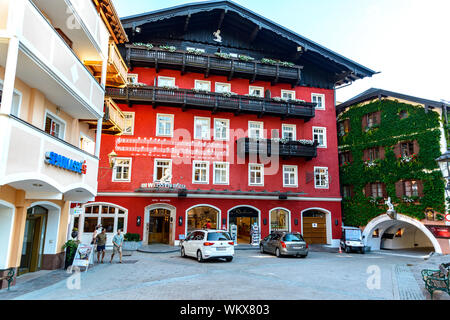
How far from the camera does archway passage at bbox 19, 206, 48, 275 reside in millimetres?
12234

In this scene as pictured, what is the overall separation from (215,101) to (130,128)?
21.5 ft

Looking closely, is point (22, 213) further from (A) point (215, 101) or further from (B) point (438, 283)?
(A) point (215, 101)

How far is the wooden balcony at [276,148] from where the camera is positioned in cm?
2405

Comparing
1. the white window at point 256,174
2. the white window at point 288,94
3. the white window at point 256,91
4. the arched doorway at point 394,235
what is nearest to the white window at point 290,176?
the white window at point 256,174

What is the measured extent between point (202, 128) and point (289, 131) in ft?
24.5

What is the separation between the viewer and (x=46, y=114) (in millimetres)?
12156

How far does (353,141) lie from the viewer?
27.9 m

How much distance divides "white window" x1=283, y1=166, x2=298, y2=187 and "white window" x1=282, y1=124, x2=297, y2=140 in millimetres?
2581

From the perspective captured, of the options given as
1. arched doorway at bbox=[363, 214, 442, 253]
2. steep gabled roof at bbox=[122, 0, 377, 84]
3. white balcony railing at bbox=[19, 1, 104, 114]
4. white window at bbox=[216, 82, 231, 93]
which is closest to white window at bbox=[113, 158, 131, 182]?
white window at bbox=[216, 82, 231, 93]

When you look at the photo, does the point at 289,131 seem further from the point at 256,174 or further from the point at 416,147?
the point at 416,147

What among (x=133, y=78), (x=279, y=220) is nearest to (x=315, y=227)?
(x=279, y=220)

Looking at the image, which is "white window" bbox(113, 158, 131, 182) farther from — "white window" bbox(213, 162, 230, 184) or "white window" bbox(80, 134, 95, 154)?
"white window" bbox(213, 162, 230, 184)

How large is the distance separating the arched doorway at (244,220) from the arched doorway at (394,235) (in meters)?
9.28
